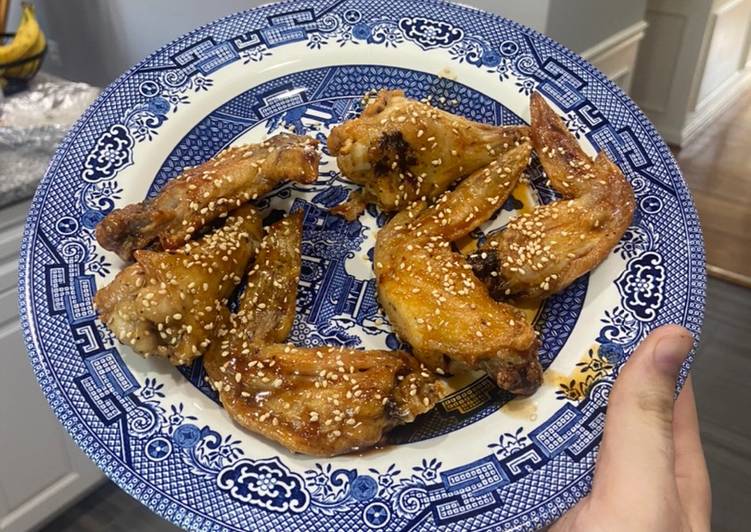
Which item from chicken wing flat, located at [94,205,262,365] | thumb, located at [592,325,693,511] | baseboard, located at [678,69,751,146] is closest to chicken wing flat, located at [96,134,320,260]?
chicken wing flat, located at [94,205,262,365]

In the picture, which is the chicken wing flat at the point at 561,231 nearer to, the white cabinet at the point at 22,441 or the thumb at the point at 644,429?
the thumb at the point at 644,429

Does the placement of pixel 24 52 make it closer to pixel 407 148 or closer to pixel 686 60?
pixel 407 148

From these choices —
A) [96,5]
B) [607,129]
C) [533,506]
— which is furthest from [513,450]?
[96,5]

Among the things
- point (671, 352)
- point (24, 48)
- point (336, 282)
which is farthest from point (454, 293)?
point (24, 48)

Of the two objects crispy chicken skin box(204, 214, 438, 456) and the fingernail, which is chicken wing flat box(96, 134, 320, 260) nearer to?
crispy chicken skin box(204, 214, 438, 456)

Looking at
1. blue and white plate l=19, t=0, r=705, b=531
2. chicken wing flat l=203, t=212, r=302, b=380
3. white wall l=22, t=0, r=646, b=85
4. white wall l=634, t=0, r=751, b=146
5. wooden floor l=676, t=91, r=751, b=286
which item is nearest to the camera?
blue and white plate l=19, t=0, r=705, b=531

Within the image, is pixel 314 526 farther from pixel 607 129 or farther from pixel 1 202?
pixel 1 202
